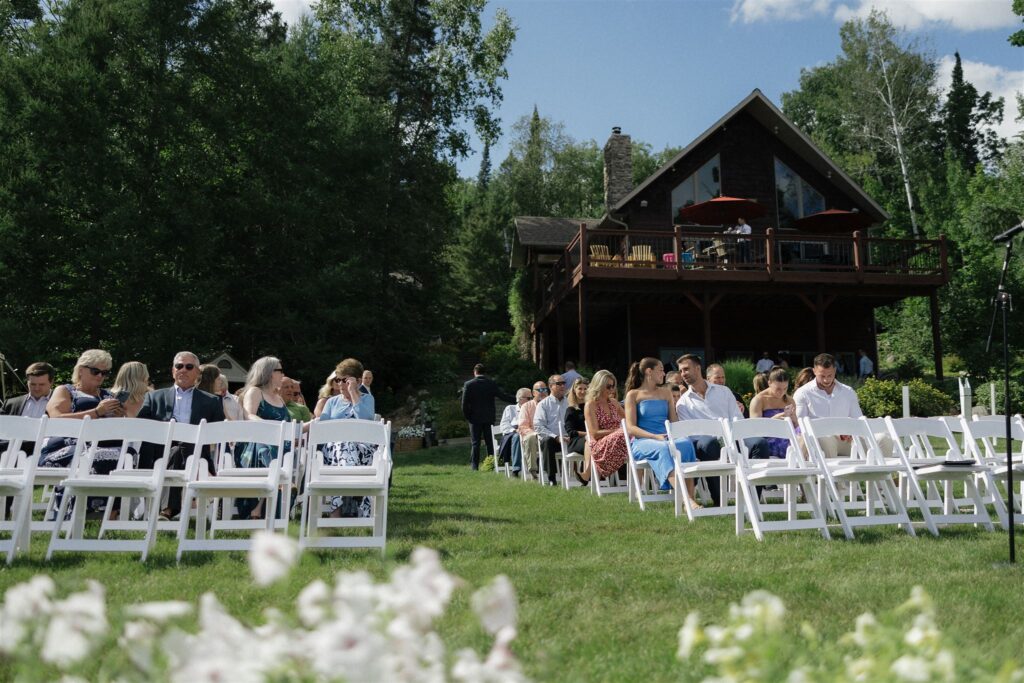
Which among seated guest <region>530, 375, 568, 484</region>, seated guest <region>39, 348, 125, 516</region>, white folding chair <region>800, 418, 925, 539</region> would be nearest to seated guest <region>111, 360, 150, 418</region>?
seated guest <region>39, 348, 125, 516</region>

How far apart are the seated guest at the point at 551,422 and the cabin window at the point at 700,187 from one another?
1528 centimetres

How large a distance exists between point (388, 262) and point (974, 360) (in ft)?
59.0

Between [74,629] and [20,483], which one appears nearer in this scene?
[74,629]

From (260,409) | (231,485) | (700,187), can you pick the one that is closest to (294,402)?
(260,409)

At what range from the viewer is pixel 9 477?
230 inches

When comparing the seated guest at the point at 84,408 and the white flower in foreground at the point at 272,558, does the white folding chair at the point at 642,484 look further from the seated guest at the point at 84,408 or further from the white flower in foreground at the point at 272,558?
the white flower in foreground at the point at 272,558

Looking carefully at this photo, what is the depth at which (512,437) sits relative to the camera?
45.2 ft

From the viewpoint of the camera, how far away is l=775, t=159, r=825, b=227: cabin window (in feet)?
89.4

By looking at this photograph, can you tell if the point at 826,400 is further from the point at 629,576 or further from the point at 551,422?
the point at 629,576

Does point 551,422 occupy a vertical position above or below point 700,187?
below

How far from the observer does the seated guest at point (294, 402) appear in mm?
9531

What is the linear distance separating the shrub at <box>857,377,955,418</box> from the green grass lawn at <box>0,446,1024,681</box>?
10.6 meters

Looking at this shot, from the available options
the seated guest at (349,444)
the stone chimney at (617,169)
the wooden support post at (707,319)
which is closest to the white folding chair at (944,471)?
the seated guest at (349,444)

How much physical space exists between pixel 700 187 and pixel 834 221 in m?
4.11
